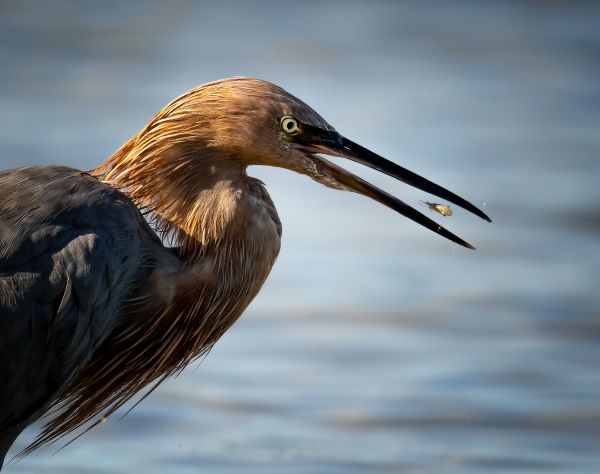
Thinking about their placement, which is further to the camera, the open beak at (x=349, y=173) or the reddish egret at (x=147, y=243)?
the open beak at (x=349, y=173)

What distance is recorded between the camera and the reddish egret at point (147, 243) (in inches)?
224

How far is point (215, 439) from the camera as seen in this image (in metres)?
7.64

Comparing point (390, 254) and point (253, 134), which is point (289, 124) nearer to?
point (253, 134)

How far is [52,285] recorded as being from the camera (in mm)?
5668

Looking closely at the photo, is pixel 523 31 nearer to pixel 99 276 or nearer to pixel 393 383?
pixel 393 383

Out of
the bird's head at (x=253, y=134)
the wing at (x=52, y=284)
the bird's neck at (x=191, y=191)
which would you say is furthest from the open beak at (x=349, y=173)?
the wing at (x=52, y=284)

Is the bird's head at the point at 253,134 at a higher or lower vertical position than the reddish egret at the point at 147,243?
higher

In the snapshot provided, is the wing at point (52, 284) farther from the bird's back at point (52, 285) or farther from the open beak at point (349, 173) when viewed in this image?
the open beak at point (349, 173)

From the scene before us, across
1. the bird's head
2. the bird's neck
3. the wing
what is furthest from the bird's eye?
the wing

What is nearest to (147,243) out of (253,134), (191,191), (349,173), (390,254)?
(191,191)

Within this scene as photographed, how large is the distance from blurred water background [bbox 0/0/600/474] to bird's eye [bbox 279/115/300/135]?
2019 millimetres

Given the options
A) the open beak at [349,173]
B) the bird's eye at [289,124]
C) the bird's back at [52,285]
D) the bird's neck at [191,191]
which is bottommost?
the bird's back at [52,285]

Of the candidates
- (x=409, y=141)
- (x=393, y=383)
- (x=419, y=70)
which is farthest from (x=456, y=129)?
(x=393, y=383)

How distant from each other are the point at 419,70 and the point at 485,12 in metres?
1.95
